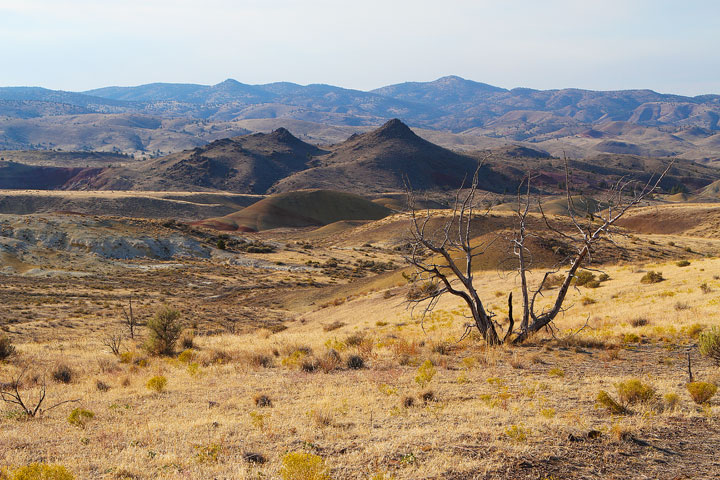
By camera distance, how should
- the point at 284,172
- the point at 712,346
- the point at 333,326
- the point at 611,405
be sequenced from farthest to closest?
1. the point at 284,172
2. the point at 333,326
3. the point at 712,346
4. the point at 611,405

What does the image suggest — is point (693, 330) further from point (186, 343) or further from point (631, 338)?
point (186, 343)

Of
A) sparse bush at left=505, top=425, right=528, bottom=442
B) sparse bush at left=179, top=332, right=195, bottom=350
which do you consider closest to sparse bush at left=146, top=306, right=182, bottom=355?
sparse bush at left=179, top=332, right=195, bottom=350

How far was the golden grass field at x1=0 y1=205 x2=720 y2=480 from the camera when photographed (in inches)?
278

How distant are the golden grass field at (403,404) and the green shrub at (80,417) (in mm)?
80

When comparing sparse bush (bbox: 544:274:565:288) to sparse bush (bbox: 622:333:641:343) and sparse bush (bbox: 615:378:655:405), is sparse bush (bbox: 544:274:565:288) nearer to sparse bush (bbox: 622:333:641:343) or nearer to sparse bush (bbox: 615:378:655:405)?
sparse bush (bbox: 622:333:641:343)

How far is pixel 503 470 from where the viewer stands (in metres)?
6.65

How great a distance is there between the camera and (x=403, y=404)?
979 cm

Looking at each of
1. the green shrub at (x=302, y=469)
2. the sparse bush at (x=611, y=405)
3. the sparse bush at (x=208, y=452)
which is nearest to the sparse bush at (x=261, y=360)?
the sparse bush at (x=208, y=452)

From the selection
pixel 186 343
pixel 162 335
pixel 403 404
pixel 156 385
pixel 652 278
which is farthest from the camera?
pixel 652 278

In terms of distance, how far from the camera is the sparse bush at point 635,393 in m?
9.00

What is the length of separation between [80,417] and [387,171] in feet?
568

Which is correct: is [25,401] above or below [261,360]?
above

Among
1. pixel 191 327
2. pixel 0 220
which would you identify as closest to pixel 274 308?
pixel 191 327

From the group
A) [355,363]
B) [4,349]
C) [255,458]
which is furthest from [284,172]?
[255,458]
